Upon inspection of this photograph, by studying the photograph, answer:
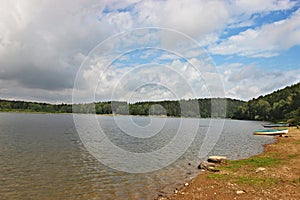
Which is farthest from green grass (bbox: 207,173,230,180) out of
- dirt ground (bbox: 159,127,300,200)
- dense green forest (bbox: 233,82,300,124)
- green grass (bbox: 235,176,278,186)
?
dense green forest (bbox: 233,82,300,124)

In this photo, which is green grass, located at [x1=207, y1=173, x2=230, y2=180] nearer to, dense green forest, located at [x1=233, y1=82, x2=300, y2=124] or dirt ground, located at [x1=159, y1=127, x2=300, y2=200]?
dirt ground, located at [x1=159, y1=127, x2=300, y2=200]

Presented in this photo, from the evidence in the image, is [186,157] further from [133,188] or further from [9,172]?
[9,172]

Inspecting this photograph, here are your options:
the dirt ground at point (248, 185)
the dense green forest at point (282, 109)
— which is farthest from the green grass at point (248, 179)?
the dense green forest at point (282, 109)

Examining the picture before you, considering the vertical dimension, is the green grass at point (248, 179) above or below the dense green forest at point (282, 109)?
below

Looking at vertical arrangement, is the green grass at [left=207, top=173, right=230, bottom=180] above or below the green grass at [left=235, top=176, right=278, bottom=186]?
below

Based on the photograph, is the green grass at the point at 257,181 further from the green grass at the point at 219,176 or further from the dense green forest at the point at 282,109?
the dense green forest at the point at 282,109

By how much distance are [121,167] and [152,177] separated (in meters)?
5.37

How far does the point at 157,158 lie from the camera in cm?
3409

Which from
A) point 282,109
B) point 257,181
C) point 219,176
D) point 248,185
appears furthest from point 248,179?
point 282,109

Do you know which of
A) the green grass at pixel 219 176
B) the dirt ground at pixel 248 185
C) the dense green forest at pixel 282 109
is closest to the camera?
the dirt ground at pixel 248 185

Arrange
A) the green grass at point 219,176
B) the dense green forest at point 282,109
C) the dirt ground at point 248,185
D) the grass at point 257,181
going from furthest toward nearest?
1. the dense green forest at point 282,109
2. the green grass at point 219,176
3. the grass at point 257,181
4. the dirt ground at point 248,185

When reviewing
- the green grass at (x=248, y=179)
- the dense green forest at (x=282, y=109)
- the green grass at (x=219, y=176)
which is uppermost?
the dense green forest at (x=282, y=109)

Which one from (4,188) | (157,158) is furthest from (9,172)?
(157,158)

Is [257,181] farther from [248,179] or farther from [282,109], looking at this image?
[282,109]
